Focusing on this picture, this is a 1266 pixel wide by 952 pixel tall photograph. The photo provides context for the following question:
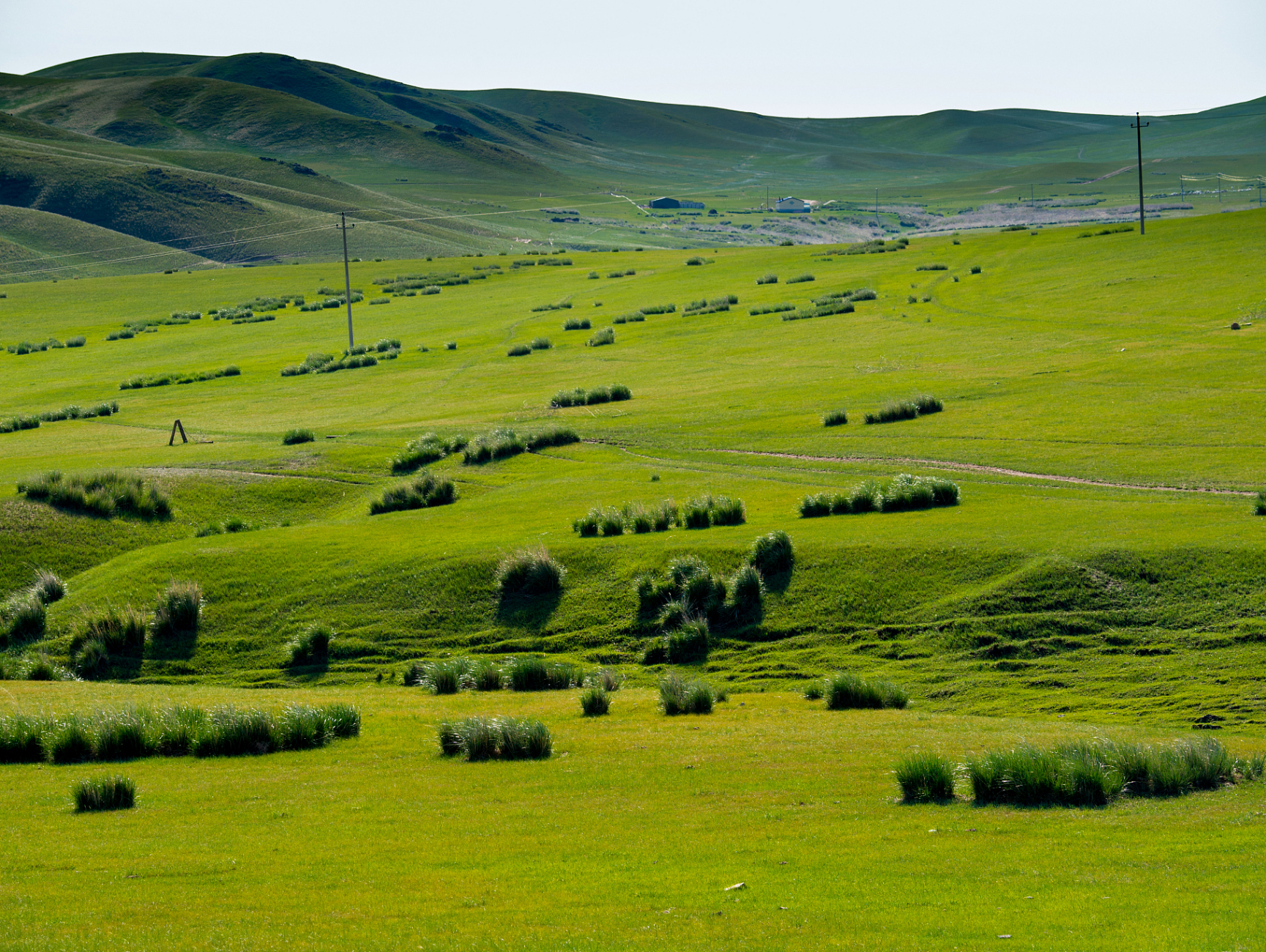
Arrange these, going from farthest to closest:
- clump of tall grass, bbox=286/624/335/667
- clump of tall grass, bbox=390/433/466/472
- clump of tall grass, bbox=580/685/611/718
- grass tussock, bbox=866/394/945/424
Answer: grass tussock, bbox=866/394/945/424 < clump of tall grass, bbox=390/433/466/472 < clump of tall grass, bbox=286/624/335/667 < clump of tall grass, bbox=580/685/611/718

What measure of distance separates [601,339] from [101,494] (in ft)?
144

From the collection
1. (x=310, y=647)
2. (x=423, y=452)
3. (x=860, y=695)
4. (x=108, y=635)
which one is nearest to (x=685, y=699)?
(x=860, y=695)

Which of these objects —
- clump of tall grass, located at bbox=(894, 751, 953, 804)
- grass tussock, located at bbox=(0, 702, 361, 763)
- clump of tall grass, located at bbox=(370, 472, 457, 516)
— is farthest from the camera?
clump of tall grass, located at bbox=(370, 472, 457, 516)

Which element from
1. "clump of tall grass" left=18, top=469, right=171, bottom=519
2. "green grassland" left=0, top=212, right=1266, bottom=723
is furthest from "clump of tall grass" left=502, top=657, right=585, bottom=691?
"clump of tall grass" left=18, top=469, right=171, bottom=519

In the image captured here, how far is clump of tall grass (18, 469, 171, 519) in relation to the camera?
34906 millimetres

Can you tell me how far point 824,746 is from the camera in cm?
1566

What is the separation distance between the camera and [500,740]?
16.1 meters

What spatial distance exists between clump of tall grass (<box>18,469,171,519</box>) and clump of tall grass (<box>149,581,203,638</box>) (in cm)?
895

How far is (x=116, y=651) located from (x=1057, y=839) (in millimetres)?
21564

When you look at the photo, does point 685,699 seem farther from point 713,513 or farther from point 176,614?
point 176,614

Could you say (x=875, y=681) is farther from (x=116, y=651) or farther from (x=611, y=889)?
(x=116, y=651)

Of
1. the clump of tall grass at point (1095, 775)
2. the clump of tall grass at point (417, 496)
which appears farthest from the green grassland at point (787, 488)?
the clump of tall grass at point (1095, 775)

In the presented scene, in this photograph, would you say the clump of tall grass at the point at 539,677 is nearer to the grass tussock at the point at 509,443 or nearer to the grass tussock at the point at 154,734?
the grass tussock at the point at 154,734

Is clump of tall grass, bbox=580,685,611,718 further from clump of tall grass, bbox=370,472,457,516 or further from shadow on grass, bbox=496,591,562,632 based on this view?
clump of tall grass, bbox=370,472,457,516
